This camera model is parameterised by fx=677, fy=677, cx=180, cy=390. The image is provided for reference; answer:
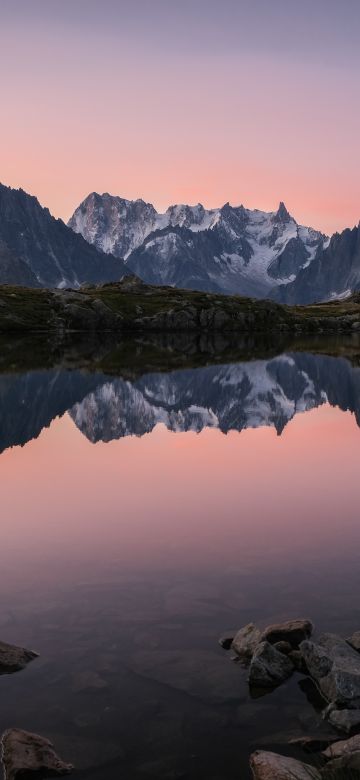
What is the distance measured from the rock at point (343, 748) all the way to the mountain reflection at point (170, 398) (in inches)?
1470

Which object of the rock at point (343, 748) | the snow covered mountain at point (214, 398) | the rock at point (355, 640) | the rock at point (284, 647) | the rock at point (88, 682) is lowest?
the rock at point (343, 748)

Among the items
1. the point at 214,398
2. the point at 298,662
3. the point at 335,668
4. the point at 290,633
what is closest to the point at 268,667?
the point at 298,662

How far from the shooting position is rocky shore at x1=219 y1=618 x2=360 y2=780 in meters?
13.6

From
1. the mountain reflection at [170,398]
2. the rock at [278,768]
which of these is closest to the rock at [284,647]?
the rock at [278,768]

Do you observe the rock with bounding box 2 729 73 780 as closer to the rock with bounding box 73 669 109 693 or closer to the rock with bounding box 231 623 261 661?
the rock with bounding box 73 669 109 693

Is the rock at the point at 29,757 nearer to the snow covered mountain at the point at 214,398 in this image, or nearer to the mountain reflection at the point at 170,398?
the mountain reflection at the point at 170,398

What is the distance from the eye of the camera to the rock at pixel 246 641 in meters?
18.5

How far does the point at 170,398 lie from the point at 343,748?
62.8 m

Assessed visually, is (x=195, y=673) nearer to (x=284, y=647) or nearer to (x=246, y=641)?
(x=246, y=641)

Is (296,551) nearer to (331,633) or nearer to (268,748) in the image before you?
(331,633)

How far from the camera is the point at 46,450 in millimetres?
47469

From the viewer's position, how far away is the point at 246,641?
61.4 feet

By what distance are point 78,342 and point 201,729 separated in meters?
173

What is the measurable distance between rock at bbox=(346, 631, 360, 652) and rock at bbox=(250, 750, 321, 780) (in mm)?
4972
